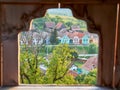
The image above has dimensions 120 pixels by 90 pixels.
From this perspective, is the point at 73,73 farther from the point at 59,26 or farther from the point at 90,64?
the point at 59,26

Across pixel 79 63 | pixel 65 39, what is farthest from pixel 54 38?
pixel 79 63

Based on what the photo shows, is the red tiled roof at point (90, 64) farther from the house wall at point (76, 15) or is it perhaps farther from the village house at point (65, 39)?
the village house at point (65, 39)

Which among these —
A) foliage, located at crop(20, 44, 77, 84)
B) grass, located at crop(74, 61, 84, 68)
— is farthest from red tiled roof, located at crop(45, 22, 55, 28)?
grass, located at crop(74, 61, 84, 68)

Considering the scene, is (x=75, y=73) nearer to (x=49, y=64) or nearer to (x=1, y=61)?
(x=49, y=64)

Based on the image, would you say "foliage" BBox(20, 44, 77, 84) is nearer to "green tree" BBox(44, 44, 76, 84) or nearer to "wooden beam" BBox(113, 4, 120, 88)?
"green tree" BBox(44, 44, 76, 84)

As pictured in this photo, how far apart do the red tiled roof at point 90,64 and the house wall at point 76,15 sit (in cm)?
3

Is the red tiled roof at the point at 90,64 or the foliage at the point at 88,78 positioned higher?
the red tiled roof at the point at 90,64

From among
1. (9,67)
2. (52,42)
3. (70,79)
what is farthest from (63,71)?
(9,67)

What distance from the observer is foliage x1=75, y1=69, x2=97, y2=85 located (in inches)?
48.8

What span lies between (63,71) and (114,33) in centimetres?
30

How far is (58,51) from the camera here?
4.03 ft

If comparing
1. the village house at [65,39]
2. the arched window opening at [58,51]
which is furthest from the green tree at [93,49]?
the village house at [65,39]

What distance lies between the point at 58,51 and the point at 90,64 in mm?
165

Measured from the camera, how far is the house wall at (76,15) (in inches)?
45.3
